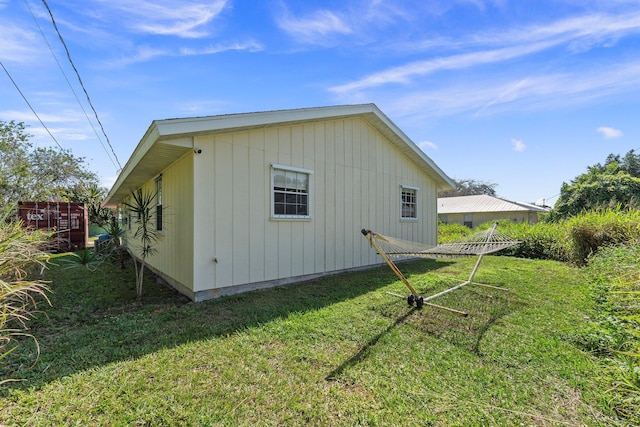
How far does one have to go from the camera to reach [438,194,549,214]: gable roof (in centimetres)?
2194

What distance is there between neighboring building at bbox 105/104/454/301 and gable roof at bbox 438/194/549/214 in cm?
1819

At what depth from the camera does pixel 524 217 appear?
22.0 metres

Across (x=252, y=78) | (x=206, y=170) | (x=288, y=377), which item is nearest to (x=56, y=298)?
(x=206, y=170)

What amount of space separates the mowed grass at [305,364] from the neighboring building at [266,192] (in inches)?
32.5

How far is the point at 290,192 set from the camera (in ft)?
18.6

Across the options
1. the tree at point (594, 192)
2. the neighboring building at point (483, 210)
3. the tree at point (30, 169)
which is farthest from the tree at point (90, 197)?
the neighboring building at point (483, 210)

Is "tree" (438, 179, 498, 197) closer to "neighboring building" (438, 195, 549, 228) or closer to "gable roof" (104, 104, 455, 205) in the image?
"neighboring building" (438, 195, 549, 228)

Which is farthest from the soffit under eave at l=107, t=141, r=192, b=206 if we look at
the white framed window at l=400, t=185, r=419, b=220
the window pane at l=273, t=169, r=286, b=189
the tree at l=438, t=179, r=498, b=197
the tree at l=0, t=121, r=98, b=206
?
the tree at l=438, t=179, r=498, b=197

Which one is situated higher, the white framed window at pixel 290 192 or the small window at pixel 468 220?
the white framed window at pixel 290 192

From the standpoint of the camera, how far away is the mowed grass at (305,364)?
1.94m

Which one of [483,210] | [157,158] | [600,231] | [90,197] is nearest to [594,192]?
[483,210]

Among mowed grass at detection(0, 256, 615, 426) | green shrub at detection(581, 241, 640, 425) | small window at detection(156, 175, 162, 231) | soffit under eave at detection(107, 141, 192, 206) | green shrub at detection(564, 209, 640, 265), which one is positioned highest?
soffit under eave at detection(107, 141, 192, 206)

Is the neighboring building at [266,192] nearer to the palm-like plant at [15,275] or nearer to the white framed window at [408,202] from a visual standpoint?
the white framed window at [408,202]

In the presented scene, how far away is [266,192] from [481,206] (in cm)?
2329
